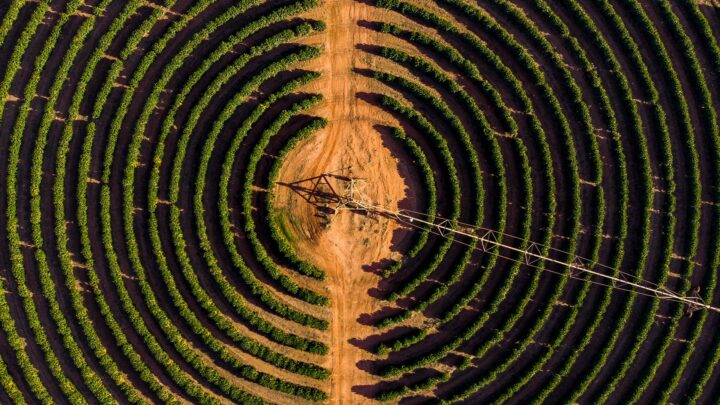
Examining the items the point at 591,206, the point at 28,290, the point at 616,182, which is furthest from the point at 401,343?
the point at 28,290

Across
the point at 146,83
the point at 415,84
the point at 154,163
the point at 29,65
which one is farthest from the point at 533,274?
the point at 29,65

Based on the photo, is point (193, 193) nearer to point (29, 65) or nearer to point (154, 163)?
point (154, 163)

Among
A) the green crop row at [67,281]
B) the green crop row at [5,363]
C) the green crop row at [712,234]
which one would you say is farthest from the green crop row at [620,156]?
the green crop row at [5,363]

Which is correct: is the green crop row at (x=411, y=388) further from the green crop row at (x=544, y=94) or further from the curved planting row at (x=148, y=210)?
the green crop row at (x=544, y=94)

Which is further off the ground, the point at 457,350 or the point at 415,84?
the point at 415,84

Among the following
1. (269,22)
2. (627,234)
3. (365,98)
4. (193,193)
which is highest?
(269,22)

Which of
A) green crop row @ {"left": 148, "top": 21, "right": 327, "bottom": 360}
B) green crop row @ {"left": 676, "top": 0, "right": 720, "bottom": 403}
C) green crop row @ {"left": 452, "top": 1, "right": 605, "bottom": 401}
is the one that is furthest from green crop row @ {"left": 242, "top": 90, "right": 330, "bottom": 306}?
green crop row @ {"left": 676, "top": 0, "right": 720, "bottom": 403}
